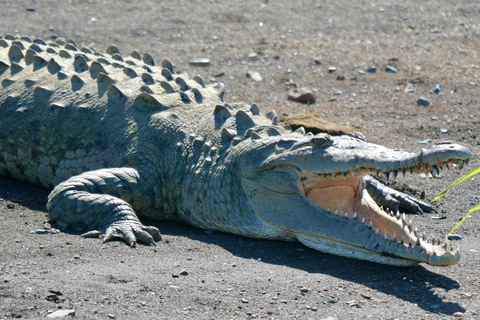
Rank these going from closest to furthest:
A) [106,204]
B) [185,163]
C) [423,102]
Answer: [106,204] → [185,163] → [423,102]

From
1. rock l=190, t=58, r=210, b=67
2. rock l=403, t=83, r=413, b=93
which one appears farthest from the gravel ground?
rock l=190, t=58, r=210, b=67

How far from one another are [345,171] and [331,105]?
4378 millimetres

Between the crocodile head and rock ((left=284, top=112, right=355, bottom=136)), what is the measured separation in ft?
6.80

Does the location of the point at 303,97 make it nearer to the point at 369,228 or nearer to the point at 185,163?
the point at 185,163

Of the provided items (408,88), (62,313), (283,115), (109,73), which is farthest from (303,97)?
(62,313)

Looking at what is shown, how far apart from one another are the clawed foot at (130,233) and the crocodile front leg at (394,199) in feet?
7.30

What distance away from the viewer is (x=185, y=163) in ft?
18.4

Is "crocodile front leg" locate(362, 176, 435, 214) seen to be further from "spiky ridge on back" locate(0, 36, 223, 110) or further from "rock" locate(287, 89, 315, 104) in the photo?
"rock" locate(287, 89, 315, 104)

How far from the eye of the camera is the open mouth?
167 inches

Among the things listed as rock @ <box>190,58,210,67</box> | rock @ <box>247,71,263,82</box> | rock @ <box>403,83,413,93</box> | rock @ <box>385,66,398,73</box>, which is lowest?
rock @ <box>247,71,263,82</box>

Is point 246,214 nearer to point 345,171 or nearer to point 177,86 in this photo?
point 345,171

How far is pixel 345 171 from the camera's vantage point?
4.64 meters

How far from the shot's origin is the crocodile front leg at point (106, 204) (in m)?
5.03

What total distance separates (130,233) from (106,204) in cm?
46
